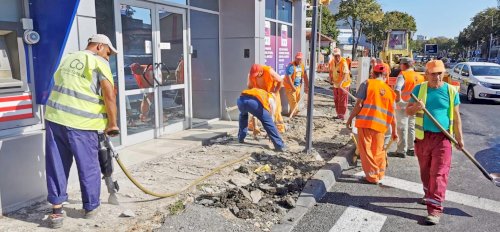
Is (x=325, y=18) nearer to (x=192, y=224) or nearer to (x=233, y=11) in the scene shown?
(x=233, y=11)

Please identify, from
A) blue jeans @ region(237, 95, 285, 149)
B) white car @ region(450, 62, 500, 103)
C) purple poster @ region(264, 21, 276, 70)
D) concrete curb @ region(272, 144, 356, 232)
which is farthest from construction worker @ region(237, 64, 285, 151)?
white car @ region(450, 62, 500, 103)

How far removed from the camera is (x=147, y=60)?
683 cm

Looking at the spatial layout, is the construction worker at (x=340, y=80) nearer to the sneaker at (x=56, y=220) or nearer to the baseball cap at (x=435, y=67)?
the baseball cap at (x=435, y=67)

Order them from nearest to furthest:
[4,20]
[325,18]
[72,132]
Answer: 1. [72,132]
2. [4,20]
3. [325,18]

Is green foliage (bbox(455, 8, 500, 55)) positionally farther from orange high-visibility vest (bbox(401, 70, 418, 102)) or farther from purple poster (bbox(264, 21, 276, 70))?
orange high-visibility vest (bbox(401, 70, 418, 102))

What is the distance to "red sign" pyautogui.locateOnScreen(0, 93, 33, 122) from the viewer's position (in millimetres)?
4094

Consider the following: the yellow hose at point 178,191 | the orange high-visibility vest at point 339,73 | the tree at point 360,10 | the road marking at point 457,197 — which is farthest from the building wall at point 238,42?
the tree at point 360,10

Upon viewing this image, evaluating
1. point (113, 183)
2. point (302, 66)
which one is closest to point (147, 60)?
point (113, 183)

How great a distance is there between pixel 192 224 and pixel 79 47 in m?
2.49

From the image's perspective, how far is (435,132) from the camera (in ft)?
14.5

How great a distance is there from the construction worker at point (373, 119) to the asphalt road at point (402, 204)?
0.96 ft

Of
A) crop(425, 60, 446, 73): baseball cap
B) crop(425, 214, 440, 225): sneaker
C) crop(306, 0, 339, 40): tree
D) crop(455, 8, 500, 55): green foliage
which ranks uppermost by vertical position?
crop(455, 8, 500, 55): green foliage

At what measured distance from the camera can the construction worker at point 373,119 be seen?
544cm

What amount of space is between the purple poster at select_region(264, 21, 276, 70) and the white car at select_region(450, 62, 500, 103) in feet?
29.0
